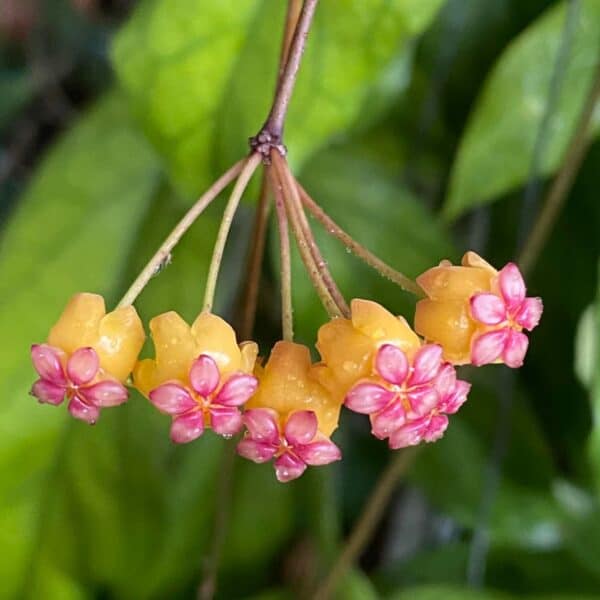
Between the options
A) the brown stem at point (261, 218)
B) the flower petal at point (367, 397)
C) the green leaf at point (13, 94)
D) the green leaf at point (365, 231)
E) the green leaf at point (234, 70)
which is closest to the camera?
the flower petal at point (367, 397)

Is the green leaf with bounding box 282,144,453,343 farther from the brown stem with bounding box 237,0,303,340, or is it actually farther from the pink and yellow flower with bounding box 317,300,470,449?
the pink and yellow flower with bounding box 317,300,470,449

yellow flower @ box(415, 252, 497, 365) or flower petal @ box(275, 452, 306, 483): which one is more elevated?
yellow flower @ box(415, 252, 497, 365)

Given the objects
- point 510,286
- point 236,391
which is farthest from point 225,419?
point 510,286

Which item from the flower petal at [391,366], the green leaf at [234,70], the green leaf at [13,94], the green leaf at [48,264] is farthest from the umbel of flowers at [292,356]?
the green leaf at [13,94]

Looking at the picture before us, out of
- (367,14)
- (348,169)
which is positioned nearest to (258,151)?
(367,14)

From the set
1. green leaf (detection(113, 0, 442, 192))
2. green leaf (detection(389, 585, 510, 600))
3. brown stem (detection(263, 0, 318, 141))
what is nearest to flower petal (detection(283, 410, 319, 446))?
brown stem (detection(263, 0, 318, 141))

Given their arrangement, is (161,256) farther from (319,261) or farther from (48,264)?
(48,264)

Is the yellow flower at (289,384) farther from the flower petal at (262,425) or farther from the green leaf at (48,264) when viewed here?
the green leaf at (48,264)

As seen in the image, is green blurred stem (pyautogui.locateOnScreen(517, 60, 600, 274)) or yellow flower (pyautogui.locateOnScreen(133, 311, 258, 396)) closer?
yellow flower (pyautogui.locateOnScreen(133, 311, 258, 396))

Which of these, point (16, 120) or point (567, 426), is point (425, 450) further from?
point (16, 120)
